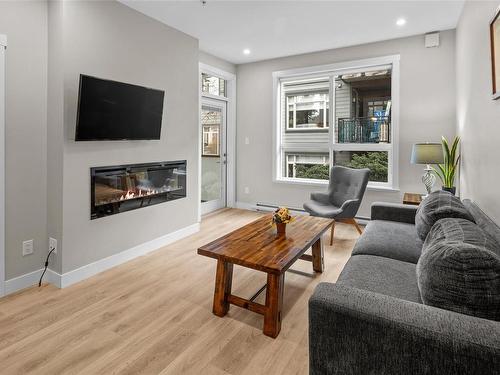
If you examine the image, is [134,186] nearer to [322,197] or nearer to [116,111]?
[116,111]

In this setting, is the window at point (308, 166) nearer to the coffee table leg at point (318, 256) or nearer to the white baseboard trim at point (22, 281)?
the coffee table leg at point (318, 256)

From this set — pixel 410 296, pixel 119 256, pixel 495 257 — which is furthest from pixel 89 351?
pixel 495 257

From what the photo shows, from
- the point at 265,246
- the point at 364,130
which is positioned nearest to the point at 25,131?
the point at 265,246

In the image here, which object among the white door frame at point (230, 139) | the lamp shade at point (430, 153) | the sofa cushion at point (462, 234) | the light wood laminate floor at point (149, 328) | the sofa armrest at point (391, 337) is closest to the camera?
the sofa armrest at point (391, 337)

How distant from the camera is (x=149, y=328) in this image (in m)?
2.16

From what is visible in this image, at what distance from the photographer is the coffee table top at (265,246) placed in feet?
6.85

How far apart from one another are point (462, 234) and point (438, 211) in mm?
634

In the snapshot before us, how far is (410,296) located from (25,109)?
310 centimetres

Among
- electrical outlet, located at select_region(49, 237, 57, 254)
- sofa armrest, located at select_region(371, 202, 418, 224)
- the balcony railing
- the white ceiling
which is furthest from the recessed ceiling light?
electrical outlet, located at select_region(49, 237, 57, 254)

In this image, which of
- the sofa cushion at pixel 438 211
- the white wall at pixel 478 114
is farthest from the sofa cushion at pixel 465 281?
the white wall at pixel 478 114

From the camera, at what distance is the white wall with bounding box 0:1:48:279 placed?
2543 mm

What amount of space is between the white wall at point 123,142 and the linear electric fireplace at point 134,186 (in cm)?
7

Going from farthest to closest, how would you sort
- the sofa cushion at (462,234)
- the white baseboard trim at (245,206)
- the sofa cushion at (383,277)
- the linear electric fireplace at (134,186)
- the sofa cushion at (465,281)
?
the white baseboard trim at (245,206)
the linear electric fireplace at (134,186)
the sofa cushion at (383,277)
the sofa cushion at (462,234)
the sofa cushion at (465,281)

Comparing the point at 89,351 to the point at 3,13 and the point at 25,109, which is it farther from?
the point at 3,13
